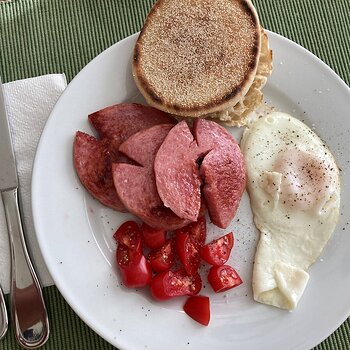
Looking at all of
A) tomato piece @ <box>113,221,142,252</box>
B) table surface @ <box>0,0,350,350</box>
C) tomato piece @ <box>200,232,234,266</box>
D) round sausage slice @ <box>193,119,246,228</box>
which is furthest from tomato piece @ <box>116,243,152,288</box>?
table surface @ <box>0,0,350,350</box>

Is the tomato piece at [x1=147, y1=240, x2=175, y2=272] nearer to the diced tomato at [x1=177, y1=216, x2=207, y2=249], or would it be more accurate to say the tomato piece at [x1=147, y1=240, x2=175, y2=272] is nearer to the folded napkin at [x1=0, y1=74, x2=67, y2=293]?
the diced tomato at [x1=177, y1=216, x2=207, y2=249]

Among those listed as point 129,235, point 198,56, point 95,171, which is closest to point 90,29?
point 198,56

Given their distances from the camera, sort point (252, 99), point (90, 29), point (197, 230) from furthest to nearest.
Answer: point (90, 29) < point (252, 99) < point (197, 230)

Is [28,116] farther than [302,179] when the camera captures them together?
Yes

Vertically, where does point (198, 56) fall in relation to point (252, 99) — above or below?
above

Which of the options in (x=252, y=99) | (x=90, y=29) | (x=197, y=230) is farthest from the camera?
(x=90, y=29)

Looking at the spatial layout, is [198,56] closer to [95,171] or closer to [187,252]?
[95,171]

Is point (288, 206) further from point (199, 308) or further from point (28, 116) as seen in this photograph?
point (28, 116)

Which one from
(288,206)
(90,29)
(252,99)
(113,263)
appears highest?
(90,29)
